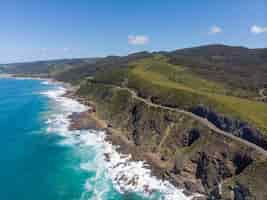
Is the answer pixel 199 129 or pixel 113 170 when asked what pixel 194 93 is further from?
pixel 113 170

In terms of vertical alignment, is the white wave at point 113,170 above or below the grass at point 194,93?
below

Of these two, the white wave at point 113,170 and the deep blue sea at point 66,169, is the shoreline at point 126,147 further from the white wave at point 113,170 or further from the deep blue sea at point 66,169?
the deep blue sea at point 66,169

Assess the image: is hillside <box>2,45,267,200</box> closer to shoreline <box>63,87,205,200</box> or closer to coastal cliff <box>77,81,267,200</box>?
coastal cliff <box>77,81,267,200</box>

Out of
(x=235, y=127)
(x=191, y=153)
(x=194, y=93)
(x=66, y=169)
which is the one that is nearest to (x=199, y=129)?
(x=191, y=153)

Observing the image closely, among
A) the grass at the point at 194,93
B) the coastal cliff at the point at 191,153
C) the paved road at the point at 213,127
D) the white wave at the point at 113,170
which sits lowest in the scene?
the white wave at the point at 113,170

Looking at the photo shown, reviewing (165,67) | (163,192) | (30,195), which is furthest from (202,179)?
(165,67)

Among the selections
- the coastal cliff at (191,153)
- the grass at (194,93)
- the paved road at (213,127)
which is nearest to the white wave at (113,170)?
the coastal cliff at (191,153)
